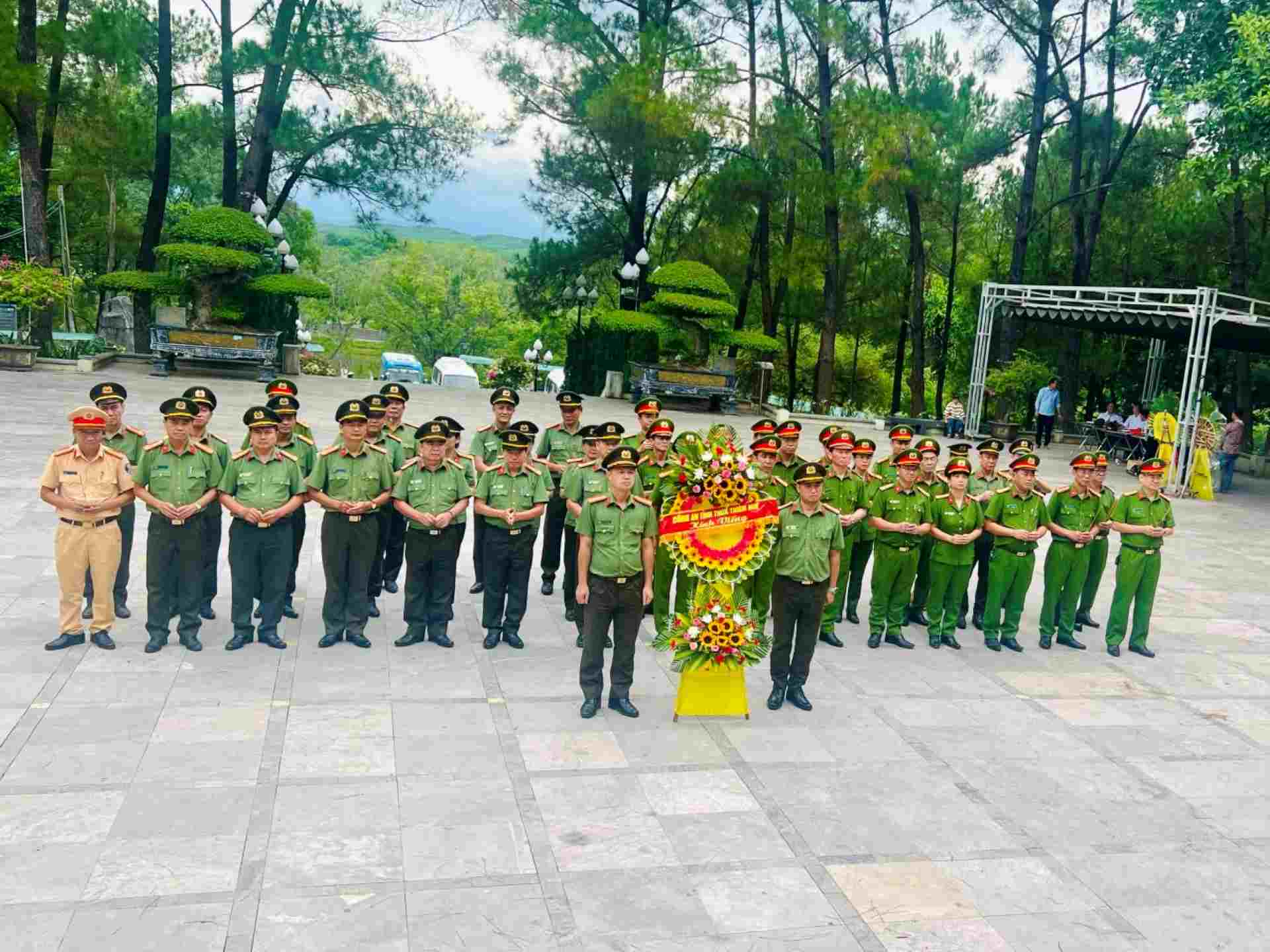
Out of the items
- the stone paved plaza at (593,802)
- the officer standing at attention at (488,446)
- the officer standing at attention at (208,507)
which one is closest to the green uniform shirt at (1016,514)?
the stone paved plaza at (593,802)

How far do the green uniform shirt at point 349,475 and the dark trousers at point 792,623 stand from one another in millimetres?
2867

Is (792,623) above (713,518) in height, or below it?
below

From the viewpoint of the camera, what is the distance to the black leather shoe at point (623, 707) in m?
6.95

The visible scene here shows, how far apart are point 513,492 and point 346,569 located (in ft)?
4.16

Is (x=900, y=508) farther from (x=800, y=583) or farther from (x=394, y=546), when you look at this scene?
(x=394, y=546)

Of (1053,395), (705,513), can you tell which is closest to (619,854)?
(705,513)

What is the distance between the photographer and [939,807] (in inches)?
233

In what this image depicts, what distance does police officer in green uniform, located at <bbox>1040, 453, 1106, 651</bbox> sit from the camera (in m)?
8.98

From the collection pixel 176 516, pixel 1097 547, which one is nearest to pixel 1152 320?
pixel 1097 547

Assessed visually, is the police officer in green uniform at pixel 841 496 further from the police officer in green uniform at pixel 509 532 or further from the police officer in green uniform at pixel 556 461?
the police officer in green uniform at pixel 509 532

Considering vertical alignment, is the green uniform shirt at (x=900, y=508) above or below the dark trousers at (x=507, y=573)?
above

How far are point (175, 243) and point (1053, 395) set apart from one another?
1749 cm

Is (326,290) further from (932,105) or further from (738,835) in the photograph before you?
(738,835)

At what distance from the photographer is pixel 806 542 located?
23.8ft
